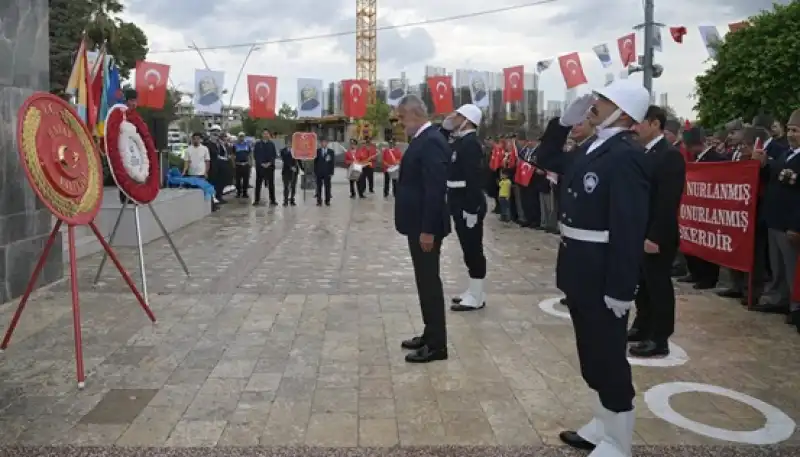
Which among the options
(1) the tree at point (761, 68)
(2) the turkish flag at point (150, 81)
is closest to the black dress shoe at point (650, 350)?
(1) the tree at point (761, 68)

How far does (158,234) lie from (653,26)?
50.1ft

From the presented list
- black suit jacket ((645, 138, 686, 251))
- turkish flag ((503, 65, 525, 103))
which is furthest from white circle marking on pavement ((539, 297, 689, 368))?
turkish flag ((503, 65, 525, 103))

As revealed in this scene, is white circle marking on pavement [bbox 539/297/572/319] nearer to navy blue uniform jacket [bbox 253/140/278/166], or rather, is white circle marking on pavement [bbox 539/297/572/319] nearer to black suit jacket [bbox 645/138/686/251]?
black suit jacket [bbox 645/138/686/251]

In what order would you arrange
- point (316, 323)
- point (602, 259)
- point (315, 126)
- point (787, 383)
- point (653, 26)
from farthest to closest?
point (315, 126)
point (653, 26)
point (316, 323)
point (787, 383)
point (602, 259)

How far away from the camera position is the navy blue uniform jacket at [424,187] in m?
4.95

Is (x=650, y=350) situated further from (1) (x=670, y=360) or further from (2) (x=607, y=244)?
(2) (x=607, y=244)

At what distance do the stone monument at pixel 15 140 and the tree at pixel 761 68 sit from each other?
667 inches

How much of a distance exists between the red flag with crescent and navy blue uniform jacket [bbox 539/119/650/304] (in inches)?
762

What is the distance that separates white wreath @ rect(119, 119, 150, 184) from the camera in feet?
21.6

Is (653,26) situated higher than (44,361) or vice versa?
(653,26)

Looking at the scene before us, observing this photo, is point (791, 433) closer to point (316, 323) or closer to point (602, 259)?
point (602, 259)

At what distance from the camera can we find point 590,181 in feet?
10.9

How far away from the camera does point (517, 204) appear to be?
15125 mm

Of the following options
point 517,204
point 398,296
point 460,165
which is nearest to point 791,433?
point 460,165
